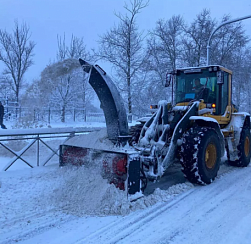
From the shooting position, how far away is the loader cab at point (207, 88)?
6.23 m

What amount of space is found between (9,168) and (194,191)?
175 inches

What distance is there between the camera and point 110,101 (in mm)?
5332

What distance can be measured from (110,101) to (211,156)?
2.49 m

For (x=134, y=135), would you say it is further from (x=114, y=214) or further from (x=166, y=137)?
(x=114, y=214)

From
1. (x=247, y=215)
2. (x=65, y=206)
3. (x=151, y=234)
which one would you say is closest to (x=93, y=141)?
(x=65, y=206)

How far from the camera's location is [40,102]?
12.3m

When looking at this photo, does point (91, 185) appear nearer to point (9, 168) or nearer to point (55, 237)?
point (55, 237)

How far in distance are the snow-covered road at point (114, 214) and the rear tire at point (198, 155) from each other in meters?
0.25

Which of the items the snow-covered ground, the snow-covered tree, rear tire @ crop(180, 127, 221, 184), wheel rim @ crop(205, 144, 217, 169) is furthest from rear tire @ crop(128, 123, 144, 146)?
the snow-covered tree

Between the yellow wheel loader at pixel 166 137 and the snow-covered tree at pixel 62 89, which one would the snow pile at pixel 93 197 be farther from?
the snow-covered tree at pixel 62 89

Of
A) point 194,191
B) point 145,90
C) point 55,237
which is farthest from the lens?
point 145,90

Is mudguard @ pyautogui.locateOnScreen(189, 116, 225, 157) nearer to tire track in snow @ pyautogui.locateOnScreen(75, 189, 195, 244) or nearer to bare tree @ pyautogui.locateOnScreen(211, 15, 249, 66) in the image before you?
tire track in snow @ pyautogui.locateOnScreen(75, 189, 195, 244)

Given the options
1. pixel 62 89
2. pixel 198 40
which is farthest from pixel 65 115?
pixel 198 40

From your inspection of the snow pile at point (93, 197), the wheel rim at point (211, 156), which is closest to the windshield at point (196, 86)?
the wheel rim at point (211, 156)
